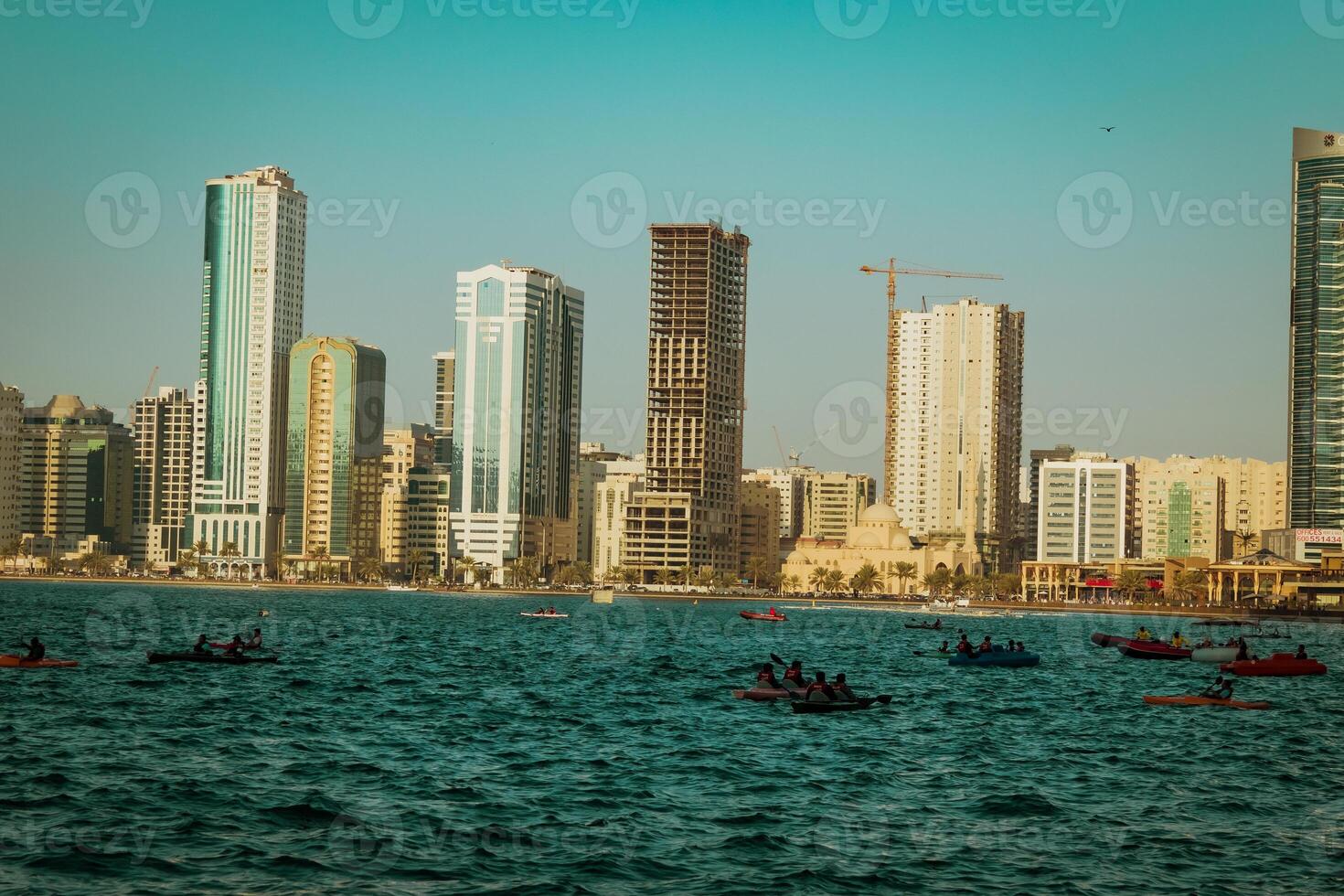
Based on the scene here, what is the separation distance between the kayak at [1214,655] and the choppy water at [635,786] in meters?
19.6

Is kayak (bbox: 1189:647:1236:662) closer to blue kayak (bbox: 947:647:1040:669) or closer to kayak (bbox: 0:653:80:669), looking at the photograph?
blue kayak (bbox: 947:647:1040:669)

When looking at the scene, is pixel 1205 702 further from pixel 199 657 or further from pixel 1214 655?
pixel 199 657

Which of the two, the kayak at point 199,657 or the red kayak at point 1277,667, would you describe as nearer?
the kayak at point 199,657

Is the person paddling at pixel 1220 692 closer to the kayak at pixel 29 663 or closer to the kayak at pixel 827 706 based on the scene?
the kayak at pixel 827 706

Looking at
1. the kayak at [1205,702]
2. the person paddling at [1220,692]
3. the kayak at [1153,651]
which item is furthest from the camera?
the kayak at [1153,651]

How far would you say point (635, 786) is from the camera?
48188 mm

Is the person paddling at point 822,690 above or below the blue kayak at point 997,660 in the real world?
above

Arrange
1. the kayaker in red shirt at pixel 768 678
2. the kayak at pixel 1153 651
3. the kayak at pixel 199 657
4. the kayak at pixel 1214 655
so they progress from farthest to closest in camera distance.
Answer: the kayak at pixel 1153 651, the kayak at pixel 1214 655, the kayak at pixel 199 657, the kayaker in red shirt at pixel 768 678

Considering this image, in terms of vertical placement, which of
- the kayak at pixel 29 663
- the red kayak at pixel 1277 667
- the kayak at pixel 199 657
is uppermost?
the kayak at pixel 29 663

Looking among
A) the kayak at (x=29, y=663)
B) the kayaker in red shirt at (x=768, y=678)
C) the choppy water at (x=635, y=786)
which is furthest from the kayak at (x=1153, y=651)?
the kayak at (x=29, y=663)

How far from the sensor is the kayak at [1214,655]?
11075 centimetres

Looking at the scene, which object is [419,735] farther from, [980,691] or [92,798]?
[980,691]

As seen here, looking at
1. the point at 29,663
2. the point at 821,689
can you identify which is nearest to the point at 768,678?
the point at 821,689

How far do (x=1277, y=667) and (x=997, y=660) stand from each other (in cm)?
1720
